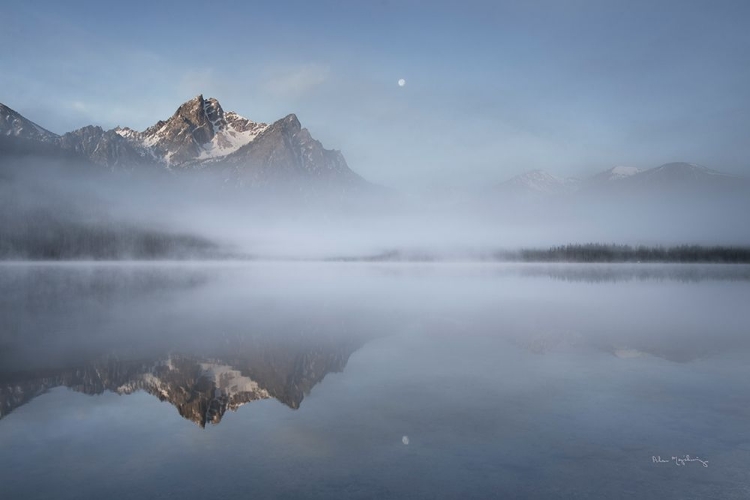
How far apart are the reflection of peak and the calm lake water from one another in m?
0.10

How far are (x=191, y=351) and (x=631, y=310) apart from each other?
3582 centimetres

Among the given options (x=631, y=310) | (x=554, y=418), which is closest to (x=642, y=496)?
(x=554, y=418)

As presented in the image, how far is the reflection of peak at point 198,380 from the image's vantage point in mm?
14469

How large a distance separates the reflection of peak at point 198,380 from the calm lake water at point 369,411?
4.0 inches

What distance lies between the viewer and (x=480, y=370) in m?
18.8

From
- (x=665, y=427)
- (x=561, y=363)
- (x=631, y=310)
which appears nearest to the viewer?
(x=665, y=427)

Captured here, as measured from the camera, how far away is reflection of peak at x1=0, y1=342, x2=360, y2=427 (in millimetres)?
14469

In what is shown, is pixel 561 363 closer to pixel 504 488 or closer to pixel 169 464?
pixel 504 488
